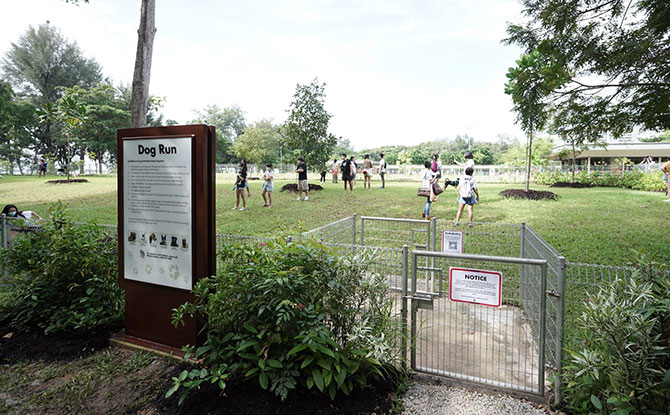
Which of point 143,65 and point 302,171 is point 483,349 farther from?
point 302,171

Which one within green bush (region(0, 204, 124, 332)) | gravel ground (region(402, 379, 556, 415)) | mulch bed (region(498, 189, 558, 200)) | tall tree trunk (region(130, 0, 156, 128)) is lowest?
gravel ground (region(402, 379, 556, 415))

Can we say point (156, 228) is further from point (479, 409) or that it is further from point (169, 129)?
point (479, 409)

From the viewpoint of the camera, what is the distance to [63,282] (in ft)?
14.0

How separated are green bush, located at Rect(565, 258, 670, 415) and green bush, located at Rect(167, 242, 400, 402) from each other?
1.35 meters

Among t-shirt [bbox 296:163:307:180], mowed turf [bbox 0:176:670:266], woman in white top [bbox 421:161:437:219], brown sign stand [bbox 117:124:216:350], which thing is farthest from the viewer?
t-shirt [bbox 296:163:307:180]

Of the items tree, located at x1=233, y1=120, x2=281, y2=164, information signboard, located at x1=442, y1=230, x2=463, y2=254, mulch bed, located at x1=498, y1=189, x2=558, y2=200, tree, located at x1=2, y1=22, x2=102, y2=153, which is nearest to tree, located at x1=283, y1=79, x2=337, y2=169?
mulch bed, located at x1=498, y1=189, x2=558, y2=200

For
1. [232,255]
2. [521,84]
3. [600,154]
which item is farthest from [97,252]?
[600,154]

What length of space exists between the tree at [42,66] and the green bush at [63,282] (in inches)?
1922

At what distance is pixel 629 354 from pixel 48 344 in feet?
16.2

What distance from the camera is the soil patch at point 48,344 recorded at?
3703mm

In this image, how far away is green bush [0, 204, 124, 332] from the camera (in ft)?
13.5

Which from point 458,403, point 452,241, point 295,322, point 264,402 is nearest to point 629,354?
point 458,403

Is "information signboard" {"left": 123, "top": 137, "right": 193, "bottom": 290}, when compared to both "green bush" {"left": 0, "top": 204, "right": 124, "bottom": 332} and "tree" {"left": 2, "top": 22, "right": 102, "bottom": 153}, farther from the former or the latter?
"tree" {"left": 2, "top": 22, "right": 102, "bottom": 153}

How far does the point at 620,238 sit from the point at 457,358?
24.0 feet
